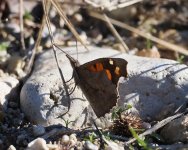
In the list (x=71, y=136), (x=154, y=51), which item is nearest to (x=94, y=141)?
(x=71, y=136)

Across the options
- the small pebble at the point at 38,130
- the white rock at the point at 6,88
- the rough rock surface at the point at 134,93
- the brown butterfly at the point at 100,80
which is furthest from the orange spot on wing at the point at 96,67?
the white rock at the point at 6,88

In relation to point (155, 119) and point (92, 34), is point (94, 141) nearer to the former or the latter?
point (155, 119)

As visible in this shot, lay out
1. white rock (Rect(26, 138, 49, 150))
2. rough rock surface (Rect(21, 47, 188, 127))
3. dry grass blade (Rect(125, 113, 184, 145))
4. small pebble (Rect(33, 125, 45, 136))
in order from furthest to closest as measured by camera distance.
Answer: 1. rough rock surface (Rect(21, 47, 188, 127))
2. small pebble (Rect(33, 125, 45, 136))
3. dry grass blade (Rect(125, 113, 184, 145))
4. white rock (Rect(26, 138, 49, 150))

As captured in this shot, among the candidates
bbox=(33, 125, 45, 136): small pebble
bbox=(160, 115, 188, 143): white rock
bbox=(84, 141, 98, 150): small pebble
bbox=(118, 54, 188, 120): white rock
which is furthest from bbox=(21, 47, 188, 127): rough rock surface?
bbox=(84, 141, 98, 150): small pebble

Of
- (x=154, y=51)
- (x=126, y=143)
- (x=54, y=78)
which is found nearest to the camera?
(x=126, y=143)

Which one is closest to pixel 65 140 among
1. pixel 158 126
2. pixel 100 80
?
pixel 100 80

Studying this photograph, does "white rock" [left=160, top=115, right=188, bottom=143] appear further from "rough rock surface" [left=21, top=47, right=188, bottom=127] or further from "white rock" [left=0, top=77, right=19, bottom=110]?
"white rock" [left=0, top=77, right=19, bottom=110]
